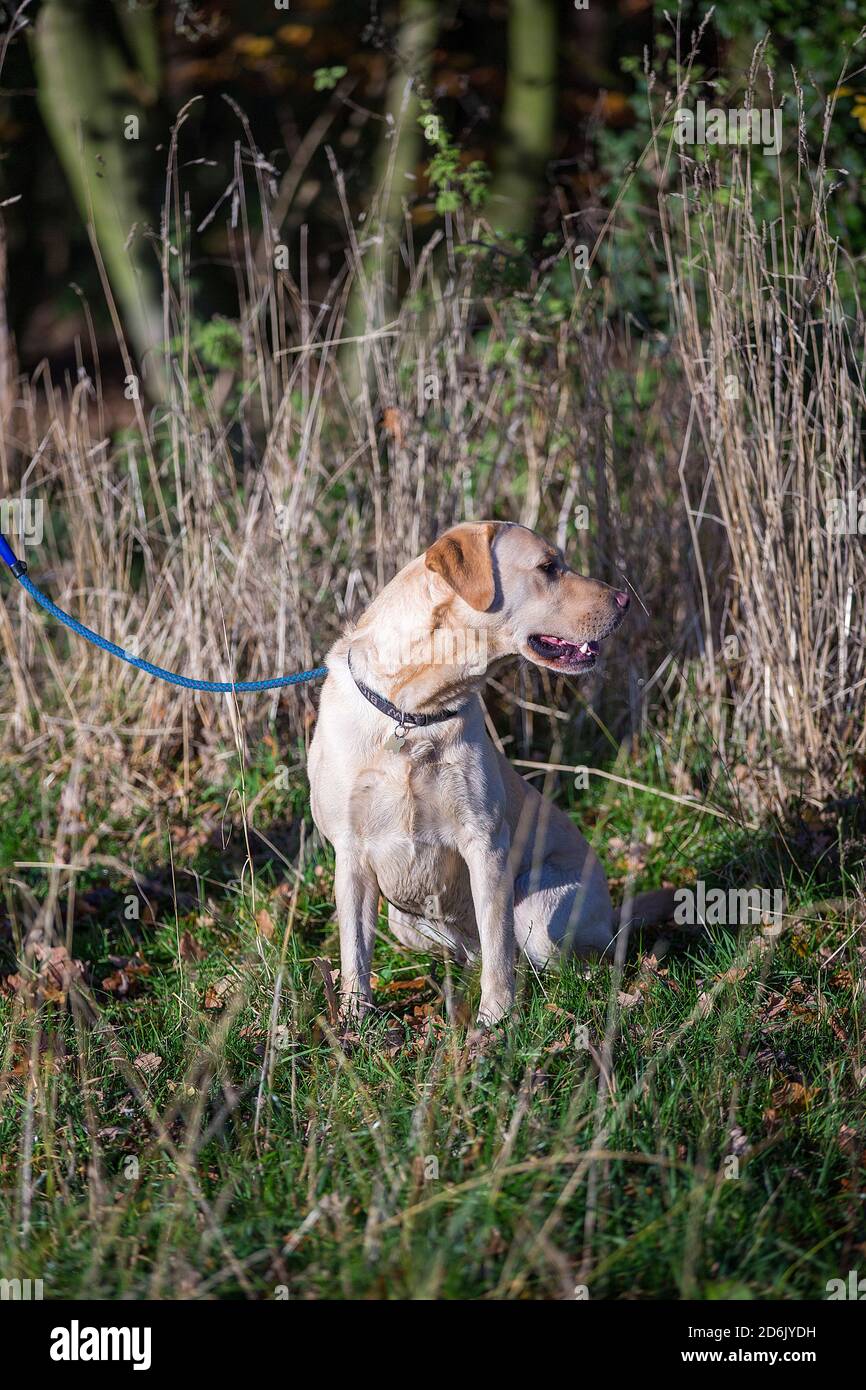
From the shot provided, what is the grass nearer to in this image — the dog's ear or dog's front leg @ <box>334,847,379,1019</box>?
dog's front leg @ <box>334,847,379,1019</box>

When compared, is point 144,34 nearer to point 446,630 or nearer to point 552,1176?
point 446,630

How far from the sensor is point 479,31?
397 inches

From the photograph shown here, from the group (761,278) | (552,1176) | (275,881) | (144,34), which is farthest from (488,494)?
(144,34)

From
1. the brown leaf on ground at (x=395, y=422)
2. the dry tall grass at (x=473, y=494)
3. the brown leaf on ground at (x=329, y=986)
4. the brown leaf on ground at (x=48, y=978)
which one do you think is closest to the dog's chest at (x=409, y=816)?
the brown leaf on ground at (x=329, y=986)

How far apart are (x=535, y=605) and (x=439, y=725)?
16.5 inches

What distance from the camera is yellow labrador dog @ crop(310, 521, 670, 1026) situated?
328 centimetres

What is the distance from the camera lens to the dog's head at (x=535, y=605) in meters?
3.28

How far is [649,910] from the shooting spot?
12.7ft

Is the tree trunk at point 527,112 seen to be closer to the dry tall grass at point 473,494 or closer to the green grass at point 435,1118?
the dry tall grass at point 473,494

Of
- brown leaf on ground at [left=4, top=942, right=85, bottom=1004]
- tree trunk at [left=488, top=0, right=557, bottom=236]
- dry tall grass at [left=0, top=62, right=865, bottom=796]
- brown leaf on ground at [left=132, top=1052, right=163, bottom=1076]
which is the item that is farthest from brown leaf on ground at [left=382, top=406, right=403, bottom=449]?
tree trunk at [left=488, top=0, right=557, bottom=236]

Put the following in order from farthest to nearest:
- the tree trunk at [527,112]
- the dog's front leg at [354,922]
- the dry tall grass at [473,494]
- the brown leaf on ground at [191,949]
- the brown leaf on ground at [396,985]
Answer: the tree trunk at [527,112] → the dry tall grass at [473,494] → the brown leaf on ground at [191,949] → the brown leaf on ground at [396,985] → the dog's front leg at [354,922]

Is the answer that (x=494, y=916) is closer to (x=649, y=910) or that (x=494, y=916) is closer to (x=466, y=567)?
(x=649, y=910)

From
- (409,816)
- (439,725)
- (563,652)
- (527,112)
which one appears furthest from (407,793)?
(527,112)

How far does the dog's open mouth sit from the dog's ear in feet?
0.66
